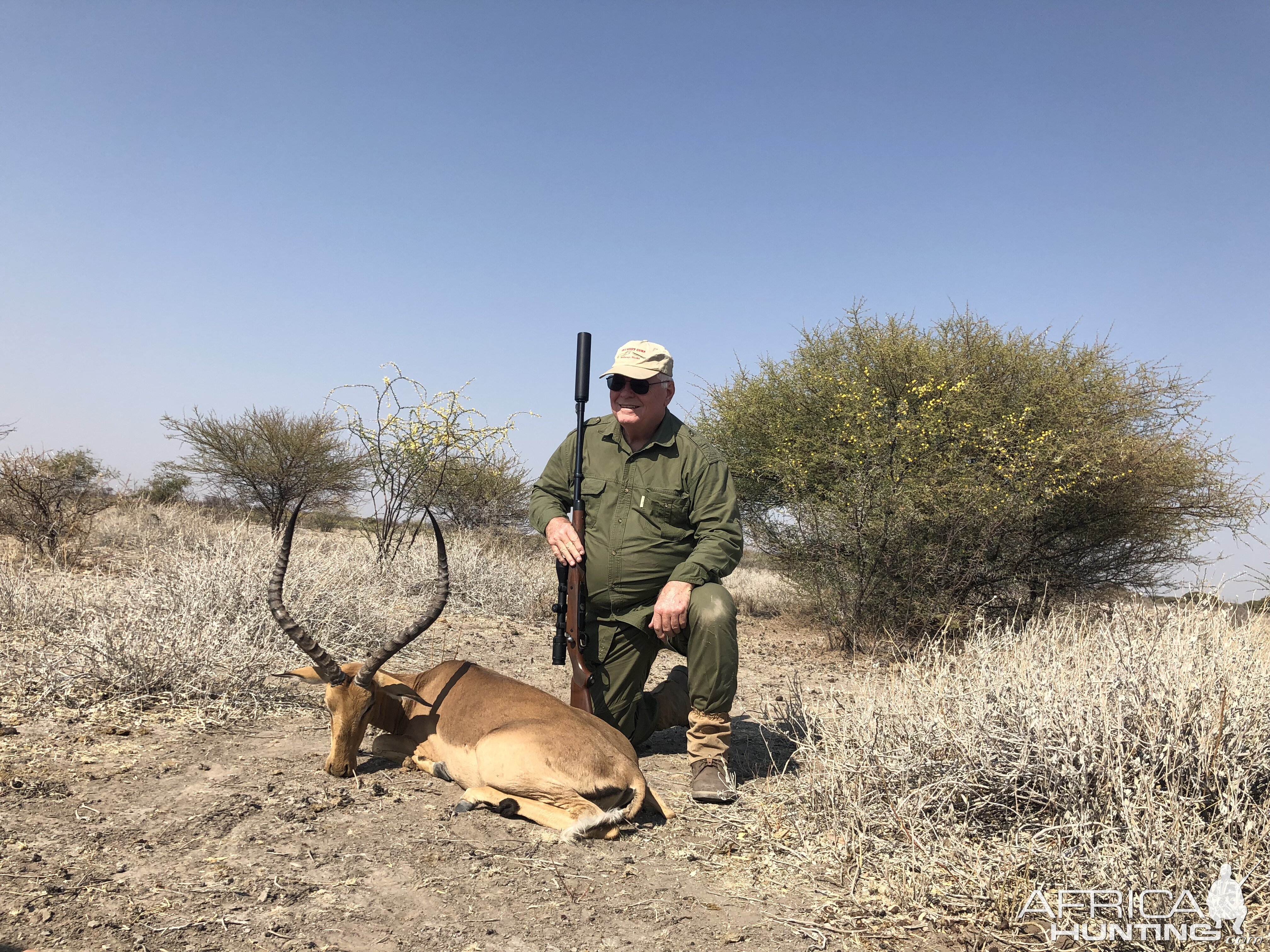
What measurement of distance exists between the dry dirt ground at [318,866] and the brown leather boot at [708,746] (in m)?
0.16

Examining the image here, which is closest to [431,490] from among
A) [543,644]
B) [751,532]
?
[751,532]

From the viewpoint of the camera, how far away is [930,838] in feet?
11.0

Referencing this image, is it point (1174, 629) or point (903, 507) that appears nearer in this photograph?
point (1174, 629)

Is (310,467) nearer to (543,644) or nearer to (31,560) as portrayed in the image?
(31,560)

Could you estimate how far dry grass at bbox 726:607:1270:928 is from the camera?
9.61 feet

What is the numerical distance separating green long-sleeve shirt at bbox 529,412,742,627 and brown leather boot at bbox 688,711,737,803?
65cm

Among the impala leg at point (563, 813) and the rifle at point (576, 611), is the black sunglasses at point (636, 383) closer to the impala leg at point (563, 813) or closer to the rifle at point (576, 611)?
the rifle at point (576, 611)

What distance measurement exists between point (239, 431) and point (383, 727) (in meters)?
19.5

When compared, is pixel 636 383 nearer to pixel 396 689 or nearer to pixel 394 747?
pixel 396 689

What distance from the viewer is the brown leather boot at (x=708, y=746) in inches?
169

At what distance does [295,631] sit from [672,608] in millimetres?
1933

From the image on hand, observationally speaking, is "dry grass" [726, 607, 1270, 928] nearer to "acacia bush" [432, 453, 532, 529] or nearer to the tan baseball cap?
the tan baseball cap

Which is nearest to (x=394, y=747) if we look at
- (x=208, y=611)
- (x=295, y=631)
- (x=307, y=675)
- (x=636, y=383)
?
(x=307, y=675)
